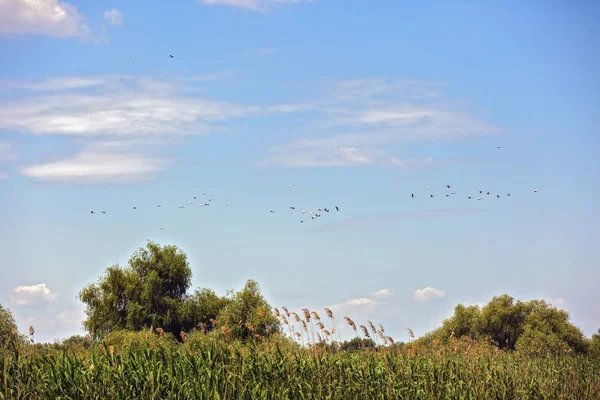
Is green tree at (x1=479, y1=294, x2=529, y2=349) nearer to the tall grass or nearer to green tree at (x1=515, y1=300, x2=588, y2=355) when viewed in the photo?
green tree at (x1=515, y1=300, x2=588, y2=355)

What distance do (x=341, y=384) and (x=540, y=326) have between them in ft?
136

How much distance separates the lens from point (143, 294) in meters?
58.8

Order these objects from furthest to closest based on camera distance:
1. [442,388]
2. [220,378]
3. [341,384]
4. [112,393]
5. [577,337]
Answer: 1. [577,337]
2. [442,388]
3. [341,384]
4. [220,378]
5. [112,393]

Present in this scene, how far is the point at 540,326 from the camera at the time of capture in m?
51.8

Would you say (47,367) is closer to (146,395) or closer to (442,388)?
(146,395)

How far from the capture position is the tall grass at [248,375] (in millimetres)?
12523

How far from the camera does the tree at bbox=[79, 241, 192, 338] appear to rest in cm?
5875

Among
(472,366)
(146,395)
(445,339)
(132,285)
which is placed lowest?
(146,395)

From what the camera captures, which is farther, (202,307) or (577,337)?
(202,307)

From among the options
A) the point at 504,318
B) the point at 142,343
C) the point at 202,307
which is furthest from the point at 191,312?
the point at 142,343

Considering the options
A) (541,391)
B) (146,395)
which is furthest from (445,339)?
(146,395)

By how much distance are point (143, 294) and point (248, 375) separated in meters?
46.6

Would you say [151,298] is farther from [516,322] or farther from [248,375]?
[248,375]

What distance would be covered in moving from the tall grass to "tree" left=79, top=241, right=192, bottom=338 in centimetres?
4242
